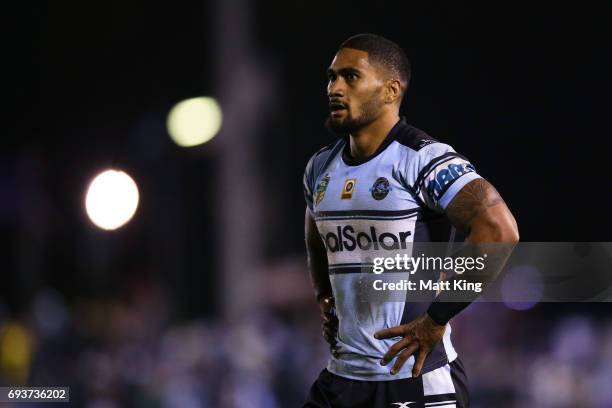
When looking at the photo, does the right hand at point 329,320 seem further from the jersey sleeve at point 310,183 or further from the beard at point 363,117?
the beard at point 363,117

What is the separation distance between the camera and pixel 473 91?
471 inches

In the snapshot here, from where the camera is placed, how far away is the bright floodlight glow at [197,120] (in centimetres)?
1440

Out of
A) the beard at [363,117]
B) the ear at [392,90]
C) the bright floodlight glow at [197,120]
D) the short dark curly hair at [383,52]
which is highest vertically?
the bright floodlight glow at [197,120]

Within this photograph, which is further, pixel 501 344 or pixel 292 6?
pixel 292 6

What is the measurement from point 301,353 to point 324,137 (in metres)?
3.94

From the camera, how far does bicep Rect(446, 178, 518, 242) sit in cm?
392

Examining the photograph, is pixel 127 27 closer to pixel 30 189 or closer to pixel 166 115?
pixel 166 115

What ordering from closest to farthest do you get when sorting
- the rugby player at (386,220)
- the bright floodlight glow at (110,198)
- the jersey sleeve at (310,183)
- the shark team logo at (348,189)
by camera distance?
the rugby player at (386,220) → the shark team logo at (348,189) → the jersey sleeve at (310,183) → the bright floodlight glow at (110,198)

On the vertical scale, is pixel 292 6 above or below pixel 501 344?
above

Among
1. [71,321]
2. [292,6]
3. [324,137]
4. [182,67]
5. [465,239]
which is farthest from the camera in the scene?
[182,67]

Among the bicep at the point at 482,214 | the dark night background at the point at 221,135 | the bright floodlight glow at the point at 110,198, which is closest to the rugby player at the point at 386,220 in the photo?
the bicep at the point at 482,214

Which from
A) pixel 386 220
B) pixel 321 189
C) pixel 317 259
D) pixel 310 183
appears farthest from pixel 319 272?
pixel 386 220

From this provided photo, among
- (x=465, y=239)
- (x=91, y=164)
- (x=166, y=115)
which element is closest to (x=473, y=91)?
(x=166, y=115)

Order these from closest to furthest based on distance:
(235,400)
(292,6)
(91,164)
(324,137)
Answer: (235,400) → (324,137) → (292,6) → (91,164)
